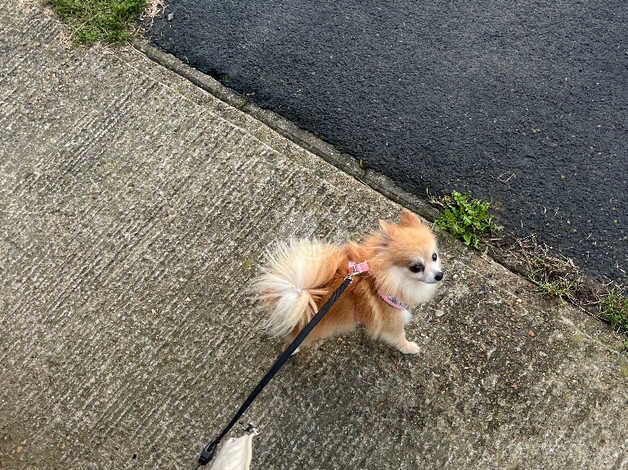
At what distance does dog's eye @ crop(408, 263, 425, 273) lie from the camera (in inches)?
87.4

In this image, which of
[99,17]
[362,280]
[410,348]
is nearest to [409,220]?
[362,280]

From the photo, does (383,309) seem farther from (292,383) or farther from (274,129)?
(274,129)

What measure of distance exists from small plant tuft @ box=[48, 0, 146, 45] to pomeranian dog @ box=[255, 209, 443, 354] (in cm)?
218

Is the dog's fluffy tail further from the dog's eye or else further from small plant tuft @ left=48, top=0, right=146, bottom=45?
small plant tuft @ left=48, top=0, right=146, bottom=45

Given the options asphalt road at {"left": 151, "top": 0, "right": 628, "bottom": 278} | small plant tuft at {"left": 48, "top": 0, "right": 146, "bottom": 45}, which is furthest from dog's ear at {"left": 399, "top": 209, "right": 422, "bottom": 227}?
small plant tuft at {"left": 48, "top": 0, "right": 146, "bottom": 45}

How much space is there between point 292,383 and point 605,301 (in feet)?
5.34

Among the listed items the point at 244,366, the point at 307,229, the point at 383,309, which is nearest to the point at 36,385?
the point at 244,366

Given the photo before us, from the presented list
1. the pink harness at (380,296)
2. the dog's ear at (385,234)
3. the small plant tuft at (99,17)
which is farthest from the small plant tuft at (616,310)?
the small plant tuft at (99,17)

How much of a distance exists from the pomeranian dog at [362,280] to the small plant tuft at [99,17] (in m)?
2.18

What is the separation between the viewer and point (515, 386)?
2658 millimetres

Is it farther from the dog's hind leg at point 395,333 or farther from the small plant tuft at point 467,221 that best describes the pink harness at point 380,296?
the small plant tuft at point 467,221

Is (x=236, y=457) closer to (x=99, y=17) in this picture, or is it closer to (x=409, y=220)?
(x=409, y=220)

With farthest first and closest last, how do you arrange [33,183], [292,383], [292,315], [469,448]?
[33,183] → [292,383] → [469,448] → [292,315]

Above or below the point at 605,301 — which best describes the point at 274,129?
above
